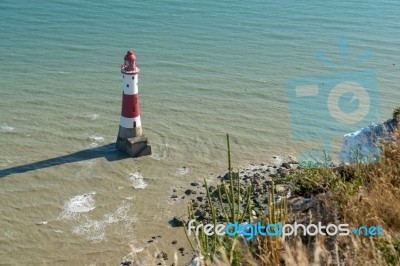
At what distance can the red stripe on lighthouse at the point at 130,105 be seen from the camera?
14.4 metres

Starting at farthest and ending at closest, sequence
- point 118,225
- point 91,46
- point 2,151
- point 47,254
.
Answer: point 91,46 < point 2,151 < point 118,225 < point 47,254

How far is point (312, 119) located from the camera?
56.6ft

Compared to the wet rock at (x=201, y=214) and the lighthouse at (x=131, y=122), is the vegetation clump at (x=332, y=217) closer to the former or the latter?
the wet rock at (x=201, y=214)

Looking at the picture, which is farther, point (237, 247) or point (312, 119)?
point (312, 119)

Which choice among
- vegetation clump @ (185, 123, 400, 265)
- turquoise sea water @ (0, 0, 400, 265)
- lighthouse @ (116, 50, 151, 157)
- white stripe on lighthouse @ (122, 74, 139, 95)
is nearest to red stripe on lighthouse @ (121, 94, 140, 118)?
lighthouse @ (116, 50, 151, 157)

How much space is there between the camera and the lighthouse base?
47.5ft

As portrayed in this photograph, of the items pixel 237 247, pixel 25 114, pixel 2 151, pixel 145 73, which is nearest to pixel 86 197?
pixel 2 151

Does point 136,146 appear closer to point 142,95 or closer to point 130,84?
point 130,84

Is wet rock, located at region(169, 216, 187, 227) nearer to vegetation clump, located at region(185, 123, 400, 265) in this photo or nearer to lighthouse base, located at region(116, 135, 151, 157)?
lighthouse base, located at region(116, 135, 151, 157)

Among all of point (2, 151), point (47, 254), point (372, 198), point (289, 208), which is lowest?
point (47, 254)

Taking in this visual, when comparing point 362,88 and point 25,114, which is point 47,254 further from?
point 362,88

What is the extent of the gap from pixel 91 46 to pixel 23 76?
4.83 m

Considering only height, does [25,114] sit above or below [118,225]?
above

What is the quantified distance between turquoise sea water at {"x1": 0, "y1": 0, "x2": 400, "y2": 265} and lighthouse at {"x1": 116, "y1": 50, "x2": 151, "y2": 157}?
0.49 metres
